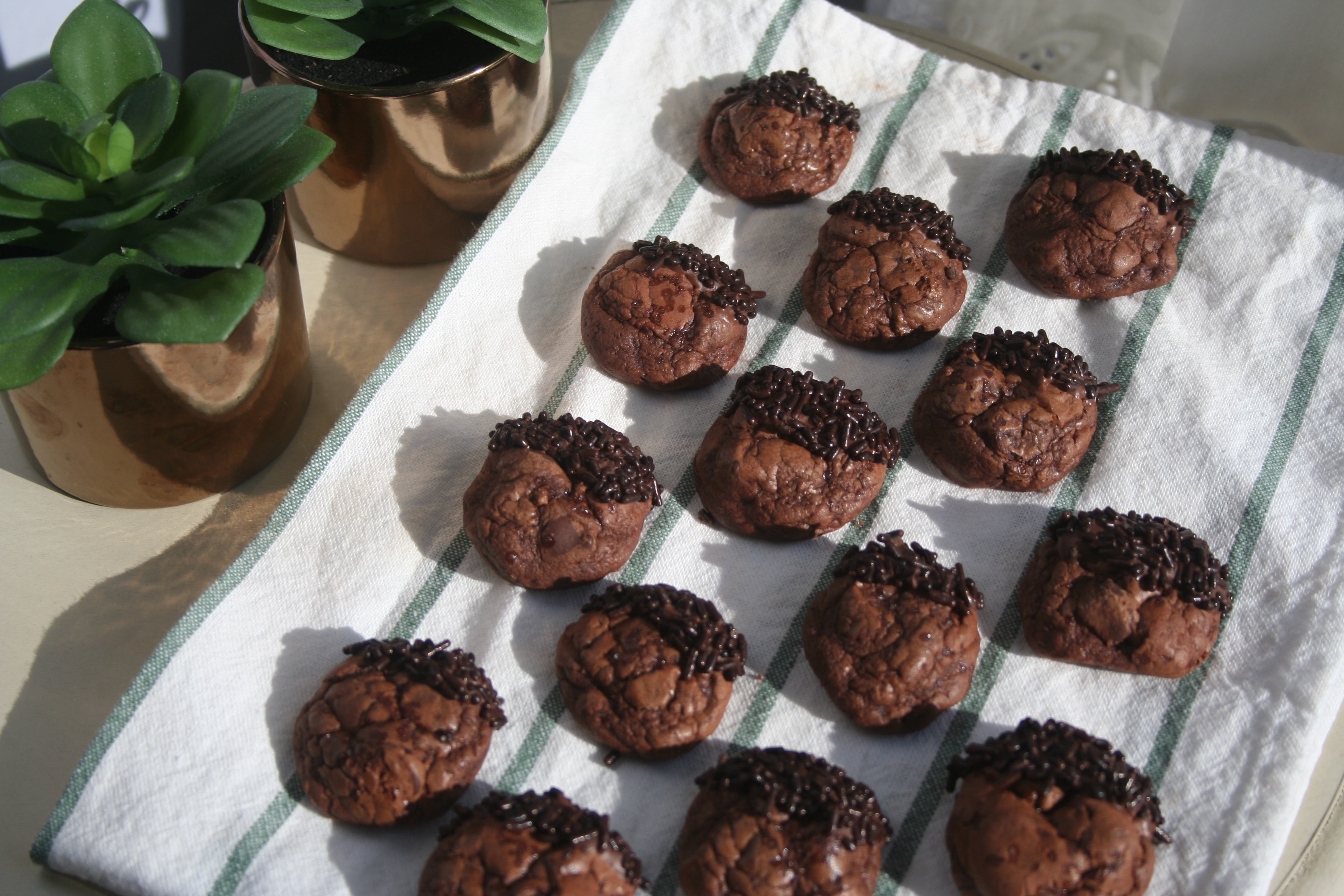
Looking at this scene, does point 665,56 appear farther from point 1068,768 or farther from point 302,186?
point 1068,768

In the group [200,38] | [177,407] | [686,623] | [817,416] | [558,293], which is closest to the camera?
[686,623]

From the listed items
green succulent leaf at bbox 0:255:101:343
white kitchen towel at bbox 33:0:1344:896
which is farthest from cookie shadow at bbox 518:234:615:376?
green succulent leaf at bbox 0:255:101:343

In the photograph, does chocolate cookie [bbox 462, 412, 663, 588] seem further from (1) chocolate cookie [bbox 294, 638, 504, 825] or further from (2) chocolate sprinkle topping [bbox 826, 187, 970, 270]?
(2) chocolate sprinkle topping [bbox 826, 187, 970, 270]

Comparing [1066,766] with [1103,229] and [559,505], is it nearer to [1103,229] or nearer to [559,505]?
[559,505]

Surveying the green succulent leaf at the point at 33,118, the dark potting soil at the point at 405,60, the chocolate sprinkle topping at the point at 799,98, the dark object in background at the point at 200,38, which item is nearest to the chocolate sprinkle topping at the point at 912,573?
the chocolate sprinkle topping at the point at 799,98

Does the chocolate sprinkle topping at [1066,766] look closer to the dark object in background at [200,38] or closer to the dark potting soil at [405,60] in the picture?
the dark potting soil at [405,60]

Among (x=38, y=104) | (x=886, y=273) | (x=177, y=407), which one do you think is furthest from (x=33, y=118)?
(x=886, y=273)
